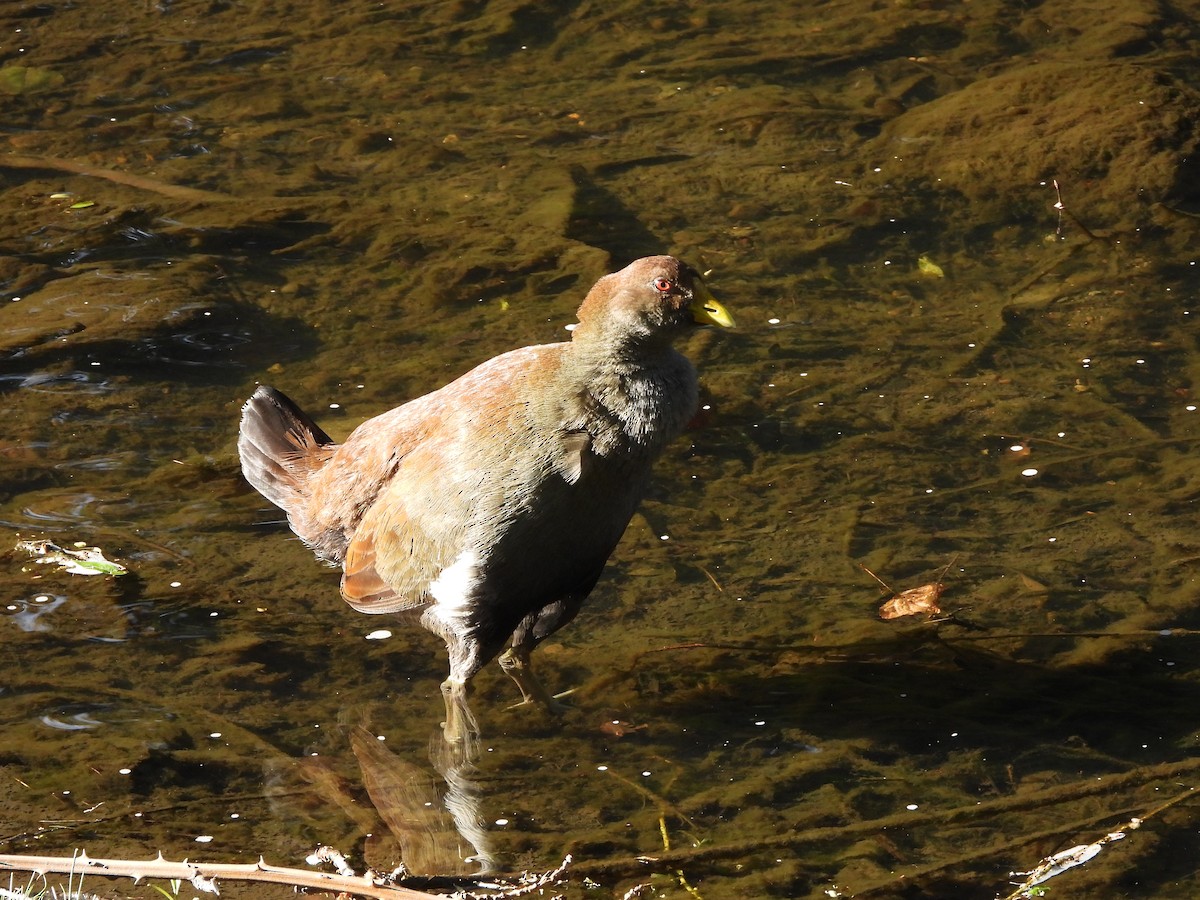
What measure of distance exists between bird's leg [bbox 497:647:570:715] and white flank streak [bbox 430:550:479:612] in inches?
19.8

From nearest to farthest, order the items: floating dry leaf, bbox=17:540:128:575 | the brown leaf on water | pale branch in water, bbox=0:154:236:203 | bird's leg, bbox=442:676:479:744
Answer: bird's leg, bbox=442:676:479:744 → the brown leaf on water → floating dry leaf, bbox=17:540:128:575 → pale branch in water, bbox=0:154:236:203

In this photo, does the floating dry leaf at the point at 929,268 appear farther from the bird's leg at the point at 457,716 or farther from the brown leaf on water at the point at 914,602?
the bird's leg at the point at 457,716

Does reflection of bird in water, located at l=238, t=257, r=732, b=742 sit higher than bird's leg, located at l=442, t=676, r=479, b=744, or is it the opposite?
reflection of bird in water, located at l=238, t=257, r=732, b=742

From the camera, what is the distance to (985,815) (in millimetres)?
4402

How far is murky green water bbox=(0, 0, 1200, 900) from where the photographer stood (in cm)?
457

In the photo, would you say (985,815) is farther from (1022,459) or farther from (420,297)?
(420,297)

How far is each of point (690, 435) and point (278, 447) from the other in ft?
6.31

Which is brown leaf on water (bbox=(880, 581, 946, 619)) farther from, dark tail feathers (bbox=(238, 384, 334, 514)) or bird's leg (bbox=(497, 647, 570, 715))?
dark tail feathers (bbox=(238, 384, 334, 514))

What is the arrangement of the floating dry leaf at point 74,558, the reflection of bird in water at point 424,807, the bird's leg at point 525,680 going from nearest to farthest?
the reflection of bird in water at point 424,807, the bird's leg at point 525,680, the floating dry leaf at point 74,558

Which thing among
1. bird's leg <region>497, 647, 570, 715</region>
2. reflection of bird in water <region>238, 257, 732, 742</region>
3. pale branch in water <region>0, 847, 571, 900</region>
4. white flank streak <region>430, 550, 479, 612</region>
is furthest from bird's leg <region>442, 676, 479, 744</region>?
pale branch in water <region>0, 847, 571, 900</region>

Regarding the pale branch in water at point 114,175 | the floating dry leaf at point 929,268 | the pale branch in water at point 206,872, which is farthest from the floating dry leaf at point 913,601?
the pale branch in water at point 114,175

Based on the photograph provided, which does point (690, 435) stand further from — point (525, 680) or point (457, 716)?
point (457, 716)

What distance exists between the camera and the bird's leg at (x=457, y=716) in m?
4.93

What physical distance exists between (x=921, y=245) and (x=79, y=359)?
14.9 ft
